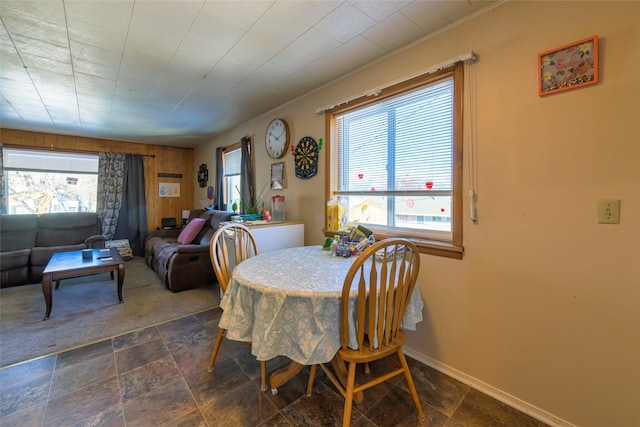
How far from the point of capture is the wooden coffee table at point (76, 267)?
2.49 m

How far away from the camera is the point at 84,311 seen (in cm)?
267

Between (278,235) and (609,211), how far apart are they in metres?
2.29

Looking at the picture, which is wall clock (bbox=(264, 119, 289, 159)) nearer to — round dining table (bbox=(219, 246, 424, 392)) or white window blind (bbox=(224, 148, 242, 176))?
white window blind (bbox=(224, 148, 242, 176))

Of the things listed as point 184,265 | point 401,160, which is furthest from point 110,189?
point 401,160

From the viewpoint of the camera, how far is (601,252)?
122 cm

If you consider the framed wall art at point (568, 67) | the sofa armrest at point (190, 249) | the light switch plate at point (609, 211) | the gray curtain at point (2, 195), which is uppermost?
the framed wall art at point (568, 67)

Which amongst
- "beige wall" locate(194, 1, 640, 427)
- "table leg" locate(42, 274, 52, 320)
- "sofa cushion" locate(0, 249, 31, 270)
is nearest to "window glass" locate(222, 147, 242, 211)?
"table leg" locate(42, 274, 52, 320)

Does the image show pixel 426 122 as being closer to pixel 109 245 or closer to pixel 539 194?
pixel 539 194

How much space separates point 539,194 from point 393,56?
141cm

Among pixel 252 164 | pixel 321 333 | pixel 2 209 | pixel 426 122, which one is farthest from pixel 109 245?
pixel 426 122

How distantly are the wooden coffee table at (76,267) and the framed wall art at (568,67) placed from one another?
3.88m

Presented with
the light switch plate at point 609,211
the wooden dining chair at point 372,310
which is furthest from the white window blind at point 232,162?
the light switch plate at point 609,211

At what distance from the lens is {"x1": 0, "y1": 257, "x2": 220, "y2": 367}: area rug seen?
6.90ft

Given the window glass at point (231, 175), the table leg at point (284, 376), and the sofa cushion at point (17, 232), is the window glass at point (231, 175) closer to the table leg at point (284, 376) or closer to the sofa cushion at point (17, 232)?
the sofa cushion at point (17, 232)
